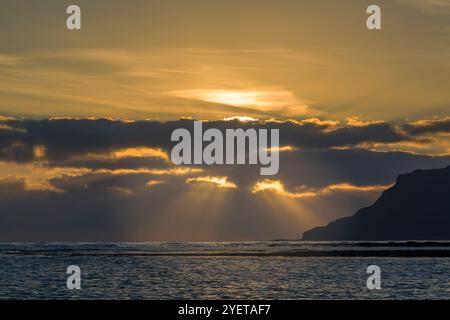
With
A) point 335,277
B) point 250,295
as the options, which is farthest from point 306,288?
point 335,277

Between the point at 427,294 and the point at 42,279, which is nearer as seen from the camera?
the point at 427,294

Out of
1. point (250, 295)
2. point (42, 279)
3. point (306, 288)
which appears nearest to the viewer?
point (250, 295)

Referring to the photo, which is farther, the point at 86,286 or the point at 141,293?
the point at 86,286

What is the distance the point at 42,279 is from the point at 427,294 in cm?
4174

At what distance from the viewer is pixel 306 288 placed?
71.0 m
